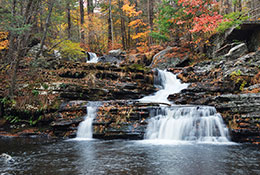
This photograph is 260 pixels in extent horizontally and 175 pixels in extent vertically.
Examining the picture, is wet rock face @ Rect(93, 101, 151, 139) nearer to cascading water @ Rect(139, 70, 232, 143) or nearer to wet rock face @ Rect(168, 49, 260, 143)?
cascading water @ Rect(139, 70, 232, 143)

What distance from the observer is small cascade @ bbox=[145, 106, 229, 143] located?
266 inches

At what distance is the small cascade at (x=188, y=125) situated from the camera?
6.75 m

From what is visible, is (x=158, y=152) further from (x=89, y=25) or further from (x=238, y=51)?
(x=89, y=25)

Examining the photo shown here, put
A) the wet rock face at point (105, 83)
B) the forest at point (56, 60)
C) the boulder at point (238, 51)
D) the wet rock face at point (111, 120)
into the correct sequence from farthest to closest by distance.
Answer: the boulder at point (238, 51) < the wet rock face at point (105, 83) < the forest at point (56, 60) < the wet rock face at point (111, 120)

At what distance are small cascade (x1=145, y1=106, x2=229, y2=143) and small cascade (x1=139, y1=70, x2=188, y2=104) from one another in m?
3.48

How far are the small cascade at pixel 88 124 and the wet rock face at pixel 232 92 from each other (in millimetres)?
4456

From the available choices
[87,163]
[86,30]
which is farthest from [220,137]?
[86,30]

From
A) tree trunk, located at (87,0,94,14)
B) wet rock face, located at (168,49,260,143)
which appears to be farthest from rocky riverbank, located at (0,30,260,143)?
tree trunk, located at (87,0,94,14)

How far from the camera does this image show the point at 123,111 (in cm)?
805

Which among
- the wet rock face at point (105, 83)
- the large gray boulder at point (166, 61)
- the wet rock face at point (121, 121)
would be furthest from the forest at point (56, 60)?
the wet rock face at point (121, 121)

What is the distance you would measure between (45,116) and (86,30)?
1586 cm

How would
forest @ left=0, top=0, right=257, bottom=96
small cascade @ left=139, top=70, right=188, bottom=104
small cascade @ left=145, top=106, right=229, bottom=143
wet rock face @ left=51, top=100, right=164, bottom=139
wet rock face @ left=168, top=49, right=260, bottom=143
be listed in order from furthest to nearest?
small cascade @ left=139, top=70, right=188, bottom=104, forest @ left=0, top=0, right=257, bottom=96, wet rock face @ left=51, top=100, right=164, bottom=139, small cascade @ left=145, top=106, right=229, bottom=143, wet rock face @ left=168, top=49, right=260, bottom=143

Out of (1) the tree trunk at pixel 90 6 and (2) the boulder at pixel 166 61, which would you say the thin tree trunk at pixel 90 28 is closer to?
(1) the tree trunk at pixel 90 6

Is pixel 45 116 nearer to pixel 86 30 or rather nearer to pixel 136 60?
pixel 136 60
